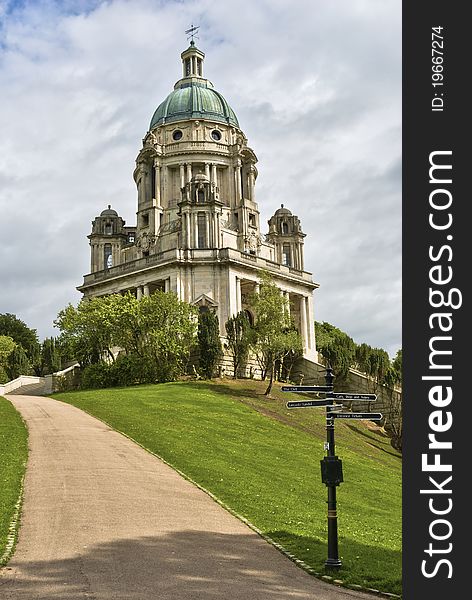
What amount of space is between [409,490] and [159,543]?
313 inches

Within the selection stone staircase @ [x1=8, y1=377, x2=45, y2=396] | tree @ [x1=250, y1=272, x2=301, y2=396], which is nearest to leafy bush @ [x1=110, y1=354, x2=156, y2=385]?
stone staircase @ [x1=8, y1=377, x2=45, y2=396]

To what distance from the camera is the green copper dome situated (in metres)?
93.4

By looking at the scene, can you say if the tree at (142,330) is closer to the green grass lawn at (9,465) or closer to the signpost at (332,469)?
the green grass lawn at (9,465)

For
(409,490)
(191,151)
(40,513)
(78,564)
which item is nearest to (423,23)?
(409,490)

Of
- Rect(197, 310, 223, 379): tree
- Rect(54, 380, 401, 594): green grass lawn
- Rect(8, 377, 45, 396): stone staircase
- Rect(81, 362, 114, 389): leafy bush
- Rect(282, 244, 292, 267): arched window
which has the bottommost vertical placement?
Rect(54, 380, 401, 594): green grass lawn

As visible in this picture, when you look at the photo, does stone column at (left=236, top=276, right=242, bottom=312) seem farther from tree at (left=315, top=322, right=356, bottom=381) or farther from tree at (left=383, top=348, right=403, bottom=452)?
tree at (left=383, top=348, right=403, bottom=452)

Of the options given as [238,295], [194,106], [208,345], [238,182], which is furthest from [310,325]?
[194,106]

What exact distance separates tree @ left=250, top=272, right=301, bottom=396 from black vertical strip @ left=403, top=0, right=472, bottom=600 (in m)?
46.8

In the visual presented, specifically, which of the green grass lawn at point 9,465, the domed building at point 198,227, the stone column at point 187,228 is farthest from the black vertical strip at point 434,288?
the stone column at point 187,228

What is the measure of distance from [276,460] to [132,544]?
17.5 metres

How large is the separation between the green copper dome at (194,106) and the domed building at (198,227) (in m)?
0.15

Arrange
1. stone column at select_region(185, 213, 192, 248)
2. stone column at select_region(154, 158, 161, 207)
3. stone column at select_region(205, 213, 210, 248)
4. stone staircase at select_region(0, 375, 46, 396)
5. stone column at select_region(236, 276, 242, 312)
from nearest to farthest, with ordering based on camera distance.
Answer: stone staircase at select_region(0, 375, 46, 396)
stone column at select_region(236, 276, 242, 312)
stone column at select_region(185, 213, 192, 248)
stone column at select_region(205, 213, 210, 248)
stone column at select_region(154, 158, 161, 207)

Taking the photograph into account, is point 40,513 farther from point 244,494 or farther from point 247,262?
point 247,262

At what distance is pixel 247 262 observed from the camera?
3108 inches
